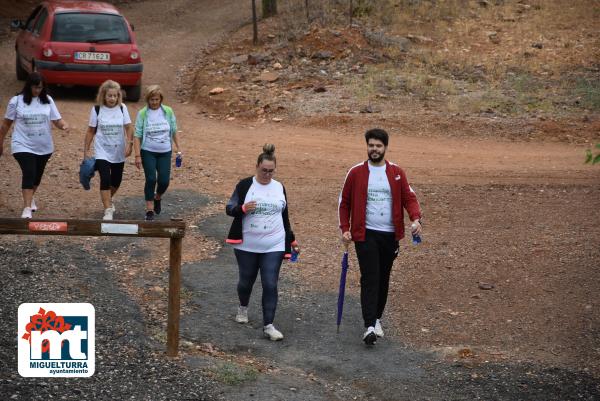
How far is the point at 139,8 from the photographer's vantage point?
1169 inches

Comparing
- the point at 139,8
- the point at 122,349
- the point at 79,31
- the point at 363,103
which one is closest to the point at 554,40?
the point at 363,103

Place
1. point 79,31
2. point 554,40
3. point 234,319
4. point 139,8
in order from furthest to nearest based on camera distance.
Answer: point 139,8, point 554,40, point 79,31, point 234,319

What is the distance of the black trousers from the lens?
26.8 ft

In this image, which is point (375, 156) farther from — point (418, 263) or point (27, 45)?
point (27, 45)

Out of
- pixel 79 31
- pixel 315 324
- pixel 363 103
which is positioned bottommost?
pixel 315 324

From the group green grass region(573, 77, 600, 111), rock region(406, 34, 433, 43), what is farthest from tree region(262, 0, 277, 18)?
green grass region(573, 77, 600, 111)

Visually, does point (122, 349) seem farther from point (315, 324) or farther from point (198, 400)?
point (315, 324)

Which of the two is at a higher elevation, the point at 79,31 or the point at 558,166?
the point at 79,31

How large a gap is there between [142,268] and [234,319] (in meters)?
1.57

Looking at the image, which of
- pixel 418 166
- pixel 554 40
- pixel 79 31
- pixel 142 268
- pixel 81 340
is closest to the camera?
pixel 81 340

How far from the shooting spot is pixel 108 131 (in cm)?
1062

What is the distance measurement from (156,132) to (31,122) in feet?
4.28

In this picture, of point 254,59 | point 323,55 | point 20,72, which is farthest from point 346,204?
point 20,72

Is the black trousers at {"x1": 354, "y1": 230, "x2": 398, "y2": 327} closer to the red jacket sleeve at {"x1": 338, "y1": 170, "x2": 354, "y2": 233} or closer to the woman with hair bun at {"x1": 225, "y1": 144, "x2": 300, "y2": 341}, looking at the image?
the red jacket sleeve at {"x1": 338, "y1": 170, "x2": 354, "y2": 233}
